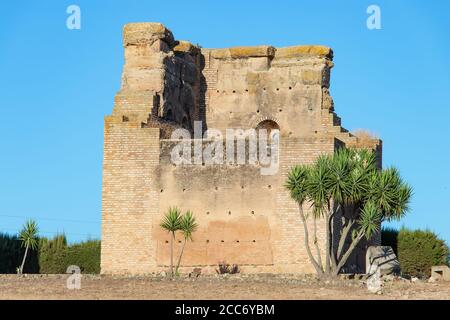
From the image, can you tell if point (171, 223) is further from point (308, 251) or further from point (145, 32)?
point (145, 32)

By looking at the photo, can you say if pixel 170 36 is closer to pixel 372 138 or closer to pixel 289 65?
pixel 289 65

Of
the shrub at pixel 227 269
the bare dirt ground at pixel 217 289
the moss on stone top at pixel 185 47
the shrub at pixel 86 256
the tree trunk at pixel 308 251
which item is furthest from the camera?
the shrub at pixel 86 256

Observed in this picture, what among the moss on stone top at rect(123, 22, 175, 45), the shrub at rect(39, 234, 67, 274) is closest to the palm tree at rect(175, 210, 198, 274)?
the moss on stone top at rect(123, 22, 175, 45)

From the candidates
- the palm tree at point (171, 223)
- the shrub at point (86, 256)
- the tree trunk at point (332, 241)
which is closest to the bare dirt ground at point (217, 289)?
the tree trunk at point (332, 241)

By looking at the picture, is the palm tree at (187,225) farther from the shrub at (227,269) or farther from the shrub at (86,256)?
the shrub at (86,256)

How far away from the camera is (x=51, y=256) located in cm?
3778

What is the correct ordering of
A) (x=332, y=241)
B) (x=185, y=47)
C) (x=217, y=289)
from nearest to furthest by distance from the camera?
(x=217, y=289)
(x=332, y=241)
(x=185, y=47)

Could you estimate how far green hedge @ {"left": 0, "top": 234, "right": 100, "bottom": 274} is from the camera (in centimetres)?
3731

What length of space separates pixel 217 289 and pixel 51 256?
1475cm

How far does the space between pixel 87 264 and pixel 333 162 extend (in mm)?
Answer: 11925

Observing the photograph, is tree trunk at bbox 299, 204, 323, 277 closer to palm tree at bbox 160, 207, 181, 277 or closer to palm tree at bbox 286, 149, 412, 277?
palm tree at bbox 286, 149, 412, 277

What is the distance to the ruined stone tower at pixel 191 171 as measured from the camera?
31.1 metres

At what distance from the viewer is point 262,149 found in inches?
1232

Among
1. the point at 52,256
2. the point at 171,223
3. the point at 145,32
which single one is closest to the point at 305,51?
the point at 145,32
